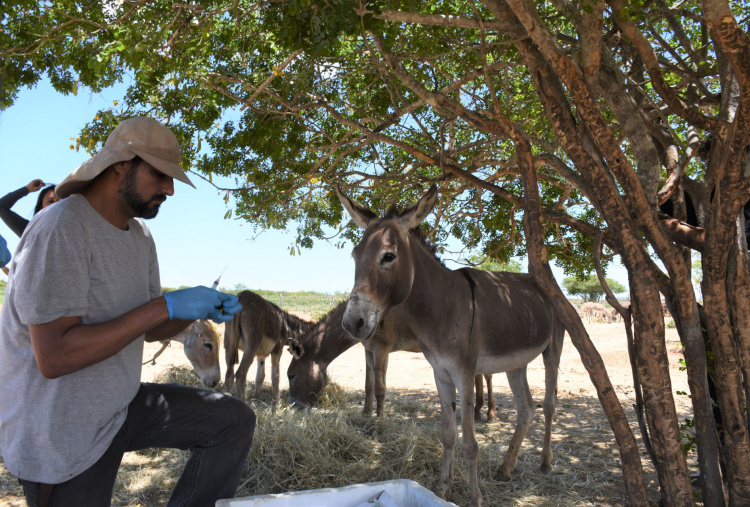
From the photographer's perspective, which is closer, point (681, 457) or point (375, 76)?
point (681, 457)

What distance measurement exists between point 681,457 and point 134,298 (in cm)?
350

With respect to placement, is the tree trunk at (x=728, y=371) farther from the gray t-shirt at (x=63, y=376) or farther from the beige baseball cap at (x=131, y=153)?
the gray t-shirt at (x=63, y=376)

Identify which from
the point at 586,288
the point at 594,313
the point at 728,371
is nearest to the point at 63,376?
the point at 728,371

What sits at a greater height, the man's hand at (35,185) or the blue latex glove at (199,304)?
the man's hand at (35,185)

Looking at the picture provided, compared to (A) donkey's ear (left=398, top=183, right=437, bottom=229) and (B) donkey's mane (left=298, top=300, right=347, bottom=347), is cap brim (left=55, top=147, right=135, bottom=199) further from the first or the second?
(B) donkey's mane (left=298, top=300, right=347, bottom=347)

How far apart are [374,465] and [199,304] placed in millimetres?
3006

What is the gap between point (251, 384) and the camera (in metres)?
9.40

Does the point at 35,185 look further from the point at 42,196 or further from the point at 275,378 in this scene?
the point at 275,378

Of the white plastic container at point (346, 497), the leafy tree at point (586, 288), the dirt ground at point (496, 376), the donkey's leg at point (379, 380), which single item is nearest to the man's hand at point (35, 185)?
the white plastic container at point (346, 497)

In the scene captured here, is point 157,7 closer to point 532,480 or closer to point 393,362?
point 532,480

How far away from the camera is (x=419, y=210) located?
4098 millimetres

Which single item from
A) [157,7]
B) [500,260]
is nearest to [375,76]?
[157,7]

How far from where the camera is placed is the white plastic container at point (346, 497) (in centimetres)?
209

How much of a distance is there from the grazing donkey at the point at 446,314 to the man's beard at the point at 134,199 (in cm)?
146
